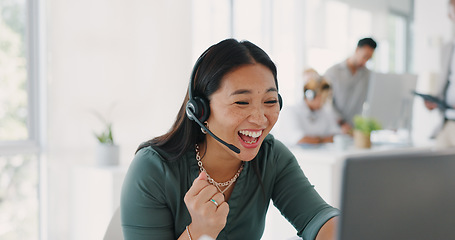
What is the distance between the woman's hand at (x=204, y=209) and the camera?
3.20 feet

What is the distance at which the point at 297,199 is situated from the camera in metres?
1.21

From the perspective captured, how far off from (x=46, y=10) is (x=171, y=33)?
1052 mm

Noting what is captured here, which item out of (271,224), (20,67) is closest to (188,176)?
(271,224)

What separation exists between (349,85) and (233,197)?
2858 mm

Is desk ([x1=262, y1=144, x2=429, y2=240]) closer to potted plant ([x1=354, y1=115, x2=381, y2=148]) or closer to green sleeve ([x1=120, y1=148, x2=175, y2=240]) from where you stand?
potted plant ([x1=354, y1=115, x2=381, y2=148])

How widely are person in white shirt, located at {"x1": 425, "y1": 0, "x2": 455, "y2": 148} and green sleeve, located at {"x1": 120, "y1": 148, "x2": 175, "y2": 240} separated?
229cm

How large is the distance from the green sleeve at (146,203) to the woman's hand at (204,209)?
4.5 inches

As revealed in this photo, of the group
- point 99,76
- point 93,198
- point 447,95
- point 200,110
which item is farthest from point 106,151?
point 447,95

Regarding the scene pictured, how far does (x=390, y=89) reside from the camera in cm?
293

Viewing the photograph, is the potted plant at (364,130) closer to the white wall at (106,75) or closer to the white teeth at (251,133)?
the white wall at (106,75)

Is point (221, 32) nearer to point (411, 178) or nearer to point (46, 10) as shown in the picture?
point (46, 10)

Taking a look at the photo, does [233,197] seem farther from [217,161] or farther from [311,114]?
[311,114]

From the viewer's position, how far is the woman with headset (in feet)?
3.42

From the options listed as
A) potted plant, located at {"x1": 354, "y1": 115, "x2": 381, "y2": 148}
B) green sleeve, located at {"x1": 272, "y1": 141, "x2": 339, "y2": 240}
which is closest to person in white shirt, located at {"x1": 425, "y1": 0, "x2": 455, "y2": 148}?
potted plant, located at {"x1": 354, "y1": 115, "x2": 381, "y2": 148}
